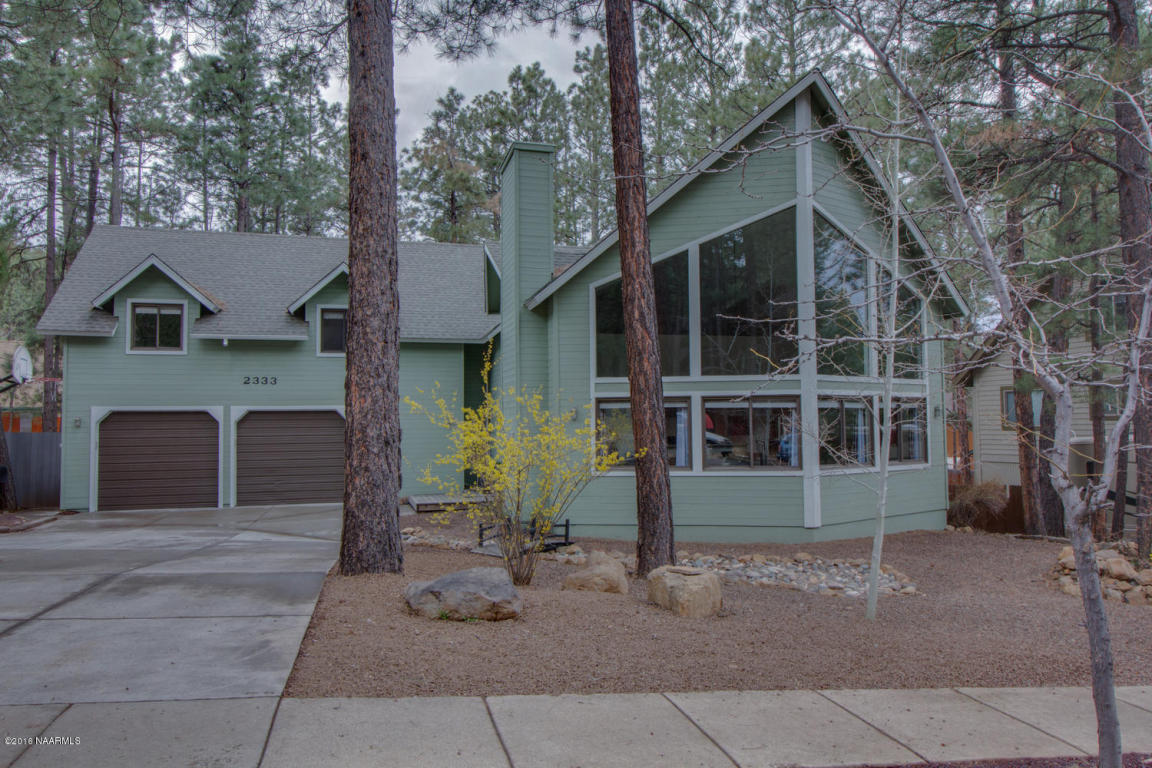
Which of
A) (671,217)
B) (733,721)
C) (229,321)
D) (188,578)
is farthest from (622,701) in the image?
(229,321)

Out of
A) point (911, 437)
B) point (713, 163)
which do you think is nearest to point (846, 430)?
point (911, 437)

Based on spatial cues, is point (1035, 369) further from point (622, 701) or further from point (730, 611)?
point (730, 611)

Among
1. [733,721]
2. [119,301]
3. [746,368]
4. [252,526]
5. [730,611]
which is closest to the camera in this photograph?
[733,721]

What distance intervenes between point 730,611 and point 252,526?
9.23 metres

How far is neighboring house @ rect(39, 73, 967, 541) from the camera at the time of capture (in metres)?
11.1

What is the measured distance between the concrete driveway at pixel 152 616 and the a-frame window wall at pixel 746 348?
5.42 m

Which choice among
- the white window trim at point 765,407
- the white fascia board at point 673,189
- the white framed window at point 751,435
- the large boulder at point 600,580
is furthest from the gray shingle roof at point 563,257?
the large boulder at point 600,580

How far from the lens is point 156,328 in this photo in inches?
637

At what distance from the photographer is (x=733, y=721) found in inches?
160

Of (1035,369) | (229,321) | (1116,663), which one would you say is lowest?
(1116,663)

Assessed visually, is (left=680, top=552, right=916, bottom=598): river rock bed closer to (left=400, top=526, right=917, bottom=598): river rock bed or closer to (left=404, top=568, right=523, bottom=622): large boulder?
(left=400, top=526, right=917, bottom=598): river rock bed

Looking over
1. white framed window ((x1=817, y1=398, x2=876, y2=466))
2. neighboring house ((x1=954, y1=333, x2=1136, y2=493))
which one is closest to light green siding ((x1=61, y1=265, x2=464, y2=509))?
white framed window ((x1=817, y1=398, x2=876, y2=466))

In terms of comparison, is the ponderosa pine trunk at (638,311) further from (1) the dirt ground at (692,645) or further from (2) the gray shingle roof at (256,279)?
(2) the gray shingle roof at (256,279)

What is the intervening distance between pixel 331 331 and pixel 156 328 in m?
3.52
